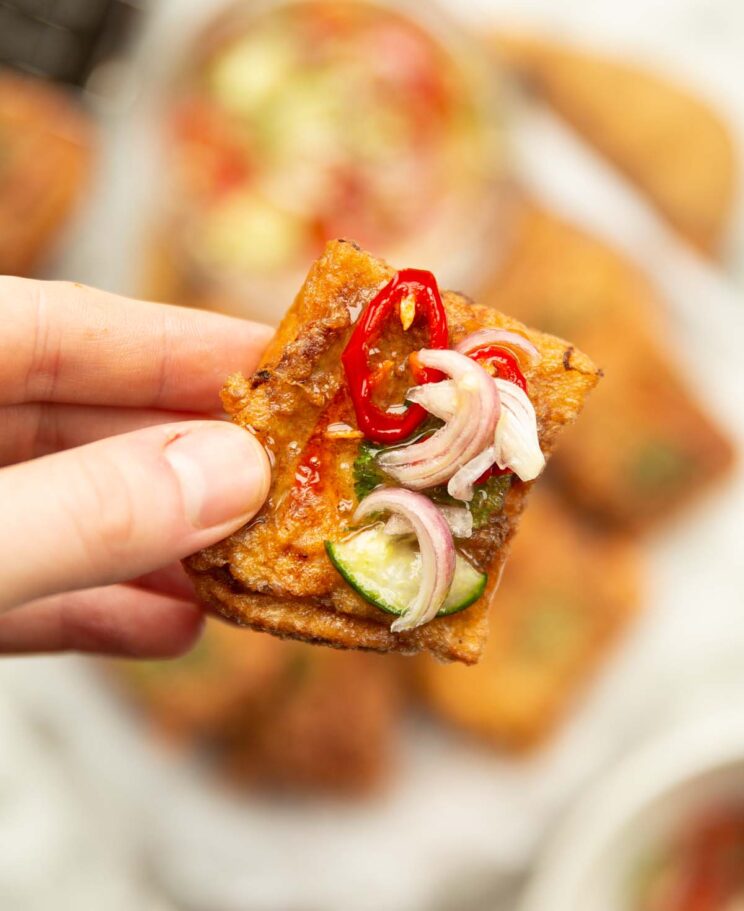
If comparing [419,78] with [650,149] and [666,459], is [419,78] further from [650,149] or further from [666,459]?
[666,459]

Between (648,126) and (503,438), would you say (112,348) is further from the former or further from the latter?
(648,126)

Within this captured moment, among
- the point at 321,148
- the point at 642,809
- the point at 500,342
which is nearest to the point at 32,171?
the point at 321,148

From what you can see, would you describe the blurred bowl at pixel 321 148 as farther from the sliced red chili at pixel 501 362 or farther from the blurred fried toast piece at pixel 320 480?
the sliced red chili at pixel 501 362

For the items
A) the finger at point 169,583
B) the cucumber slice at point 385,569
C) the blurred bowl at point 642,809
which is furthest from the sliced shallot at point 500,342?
the blurred bowl at point 642,809

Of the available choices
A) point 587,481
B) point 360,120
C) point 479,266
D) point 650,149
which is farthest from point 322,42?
point 587,481

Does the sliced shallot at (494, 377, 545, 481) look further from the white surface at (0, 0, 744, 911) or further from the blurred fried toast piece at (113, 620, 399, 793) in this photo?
the white surface at (0, 0, 744, 911)

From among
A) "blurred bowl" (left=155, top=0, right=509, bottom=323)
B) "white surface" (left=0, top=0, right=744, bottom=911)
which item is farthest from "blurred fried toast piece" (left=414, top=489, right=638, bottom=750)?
"blurred bowl" (left=155, top=0, right=509, bottom=323)
